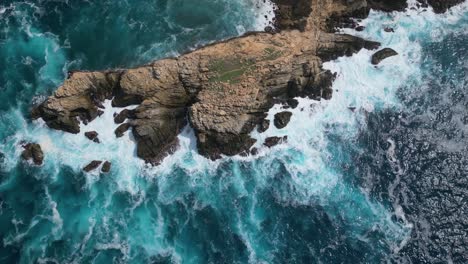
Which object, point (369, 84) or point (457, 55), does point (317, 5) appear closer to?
point (369, 84)

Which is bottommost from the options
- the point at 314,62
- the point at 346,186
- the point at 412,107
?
the point at 346,186

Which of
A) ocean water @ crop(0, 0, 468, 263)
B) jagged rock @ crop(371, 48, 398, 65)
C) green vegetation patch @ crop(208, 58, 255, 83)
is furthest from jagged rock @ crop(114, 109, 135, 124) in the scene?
jagged rock @ crop(371, 48, 398, 65)

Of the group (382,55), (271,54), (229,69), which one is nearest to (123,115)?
(229,69)

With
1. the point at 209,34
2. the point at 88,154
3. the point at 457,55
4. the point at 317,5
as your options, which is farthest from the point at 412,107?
the point at 88,154

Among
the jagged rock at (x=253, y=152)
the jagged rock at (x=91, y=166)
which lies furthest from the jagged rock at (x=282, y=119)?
the jagged rock at (x=91, y=166)

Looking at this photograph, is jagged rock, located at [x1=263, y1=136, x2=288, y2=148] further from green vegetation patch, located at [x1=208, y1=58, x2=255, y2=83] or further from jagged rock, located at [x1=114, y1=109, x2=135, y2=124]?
jagged rock, located at [x1=114, y1=109, x2=135, y2=124]
